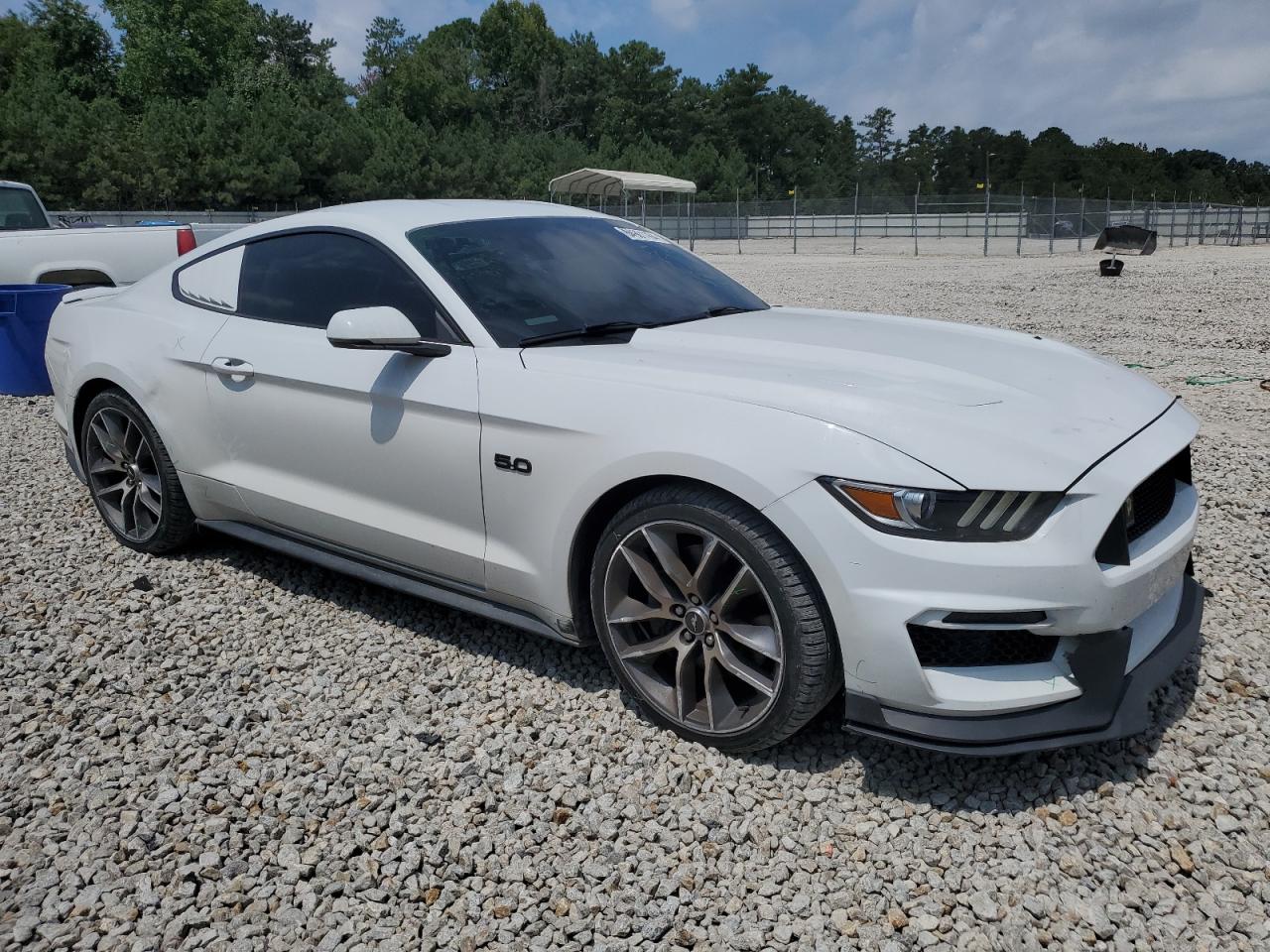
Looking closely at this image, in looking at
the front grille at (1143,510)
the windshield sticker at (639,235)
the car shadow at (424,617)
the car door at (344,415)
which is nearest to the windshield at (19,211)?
the car shadow at (424,617)

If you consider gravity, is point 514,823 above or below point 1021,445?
below

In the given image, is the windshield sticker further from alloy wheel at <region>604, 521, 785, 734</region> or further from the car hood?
alloy wheel at <region>604, 521, 785, 734</region>

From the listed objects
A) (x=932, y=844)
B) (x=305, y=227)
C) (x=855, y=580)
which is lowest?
(x=932, y=844)

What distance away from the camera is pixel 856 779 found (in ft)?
9.25

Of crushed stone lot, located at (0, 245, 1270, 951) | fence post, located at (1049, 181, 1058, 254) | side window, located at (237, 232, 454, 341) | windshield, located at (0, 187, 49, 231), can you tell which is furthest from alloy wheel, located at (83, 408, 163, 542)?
fence post, located at (1049, 181, 1058, 254)

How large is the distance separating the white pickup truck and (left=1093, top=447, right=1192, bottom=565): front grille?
28.8ft

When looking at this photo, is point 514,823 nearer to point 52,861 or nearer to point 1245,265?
Answer: point 52,861

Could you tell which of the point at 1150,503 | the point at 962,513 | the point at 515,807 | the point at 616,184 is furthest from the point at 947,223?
the point at 515,807

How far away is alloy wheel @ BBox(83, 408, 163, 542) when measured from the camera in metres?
4.41

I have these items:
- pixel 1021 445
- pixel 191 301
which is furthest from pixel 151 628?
pixel 1021 445

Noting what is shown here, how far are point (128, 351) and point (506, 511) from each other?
2.26 meters

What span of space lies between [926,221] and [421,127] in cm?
3631

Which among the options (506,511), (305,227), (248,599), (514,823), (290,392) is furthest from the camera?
(248,599)

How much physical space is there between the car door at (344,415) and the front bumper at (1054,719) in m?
1.41
